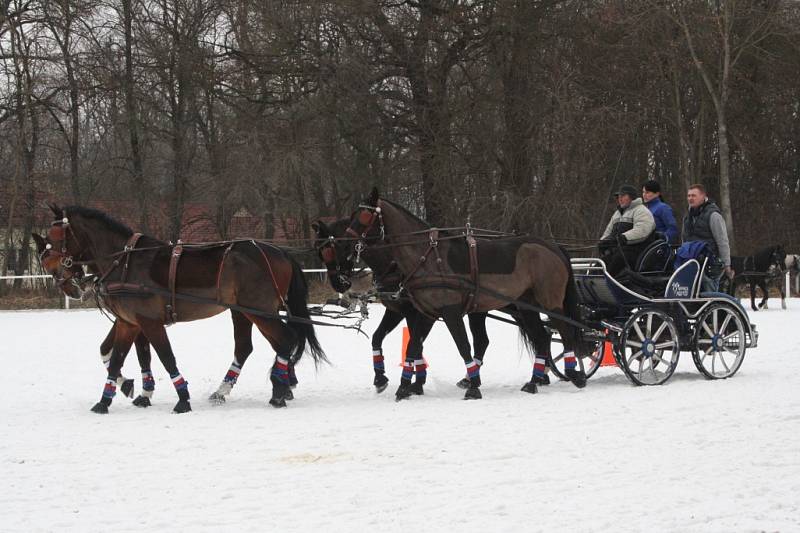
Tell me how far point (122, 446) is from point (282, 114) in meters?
17.8

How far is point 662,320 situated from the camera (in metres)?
9.52

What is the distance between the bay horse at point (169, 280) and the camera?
28.8 ft

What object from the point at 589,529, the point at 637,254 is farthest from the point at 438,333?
the point at 589,529

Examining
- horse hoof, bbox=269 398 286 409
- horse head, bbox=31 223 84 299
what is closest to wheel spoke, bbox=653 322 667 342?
horse hoof, bbox=269 398 286 409

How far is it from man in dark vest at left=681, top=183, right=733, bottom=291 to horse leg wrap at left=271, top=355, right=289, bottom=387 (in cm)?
424

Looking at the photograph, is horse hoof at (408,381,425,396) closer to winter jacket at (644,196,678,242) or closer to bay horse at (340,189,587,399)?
bay horse at (340,189,587,399)

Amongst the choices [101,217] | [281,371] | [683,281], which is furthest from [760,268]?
[101,217]

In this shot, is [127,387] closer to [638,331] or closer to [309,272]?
[638,331]

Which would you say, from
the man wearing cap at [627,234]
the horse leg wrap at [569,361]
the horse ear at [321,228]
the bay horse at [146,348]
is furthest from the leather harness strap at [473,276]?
the bay horse at [146,348]

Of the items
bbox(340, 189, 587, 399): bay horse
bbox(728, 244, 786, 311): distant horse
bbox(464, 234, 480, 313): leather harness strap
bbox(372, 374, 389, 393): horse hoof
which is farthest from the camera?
bbox(728, 244, 786, 311): distant horse

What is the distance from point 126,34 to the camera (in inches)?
1029

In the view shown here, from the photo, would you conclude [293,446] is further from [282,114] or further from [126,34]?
[126,34]

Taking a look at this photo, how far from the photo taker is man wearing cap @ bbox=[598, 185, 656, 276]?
966 cm

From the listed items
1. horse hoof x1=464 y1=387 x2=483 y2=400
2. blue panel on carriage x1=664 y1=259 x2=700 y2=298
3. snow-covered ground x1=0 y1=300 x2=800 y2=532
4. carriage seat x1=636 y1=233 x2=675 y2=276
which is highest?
carriage seat x1=636 y1=233 x2=675 y2=276
